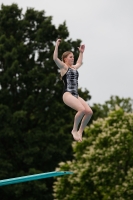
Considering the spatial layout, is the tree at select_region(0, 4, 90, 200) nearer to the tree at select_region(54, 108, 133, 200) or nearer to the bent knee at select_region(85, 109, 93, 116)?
the tree at select_region(54, 108, 133, 200)

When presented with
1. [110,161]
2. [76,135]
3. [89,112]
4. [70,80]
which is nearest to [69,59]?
[70,80]

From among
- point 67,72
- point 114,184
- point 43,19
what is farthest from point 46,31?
point 67,72

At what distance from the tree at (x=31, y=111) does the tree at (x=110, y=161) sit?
9.32 meters

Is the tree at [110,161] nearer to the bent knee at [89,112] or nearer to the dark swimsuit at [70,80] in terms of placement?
the bent knee at [89,112]

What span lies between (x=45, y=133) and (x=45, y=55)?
753cm

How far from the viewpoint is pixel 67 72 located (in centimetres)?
999

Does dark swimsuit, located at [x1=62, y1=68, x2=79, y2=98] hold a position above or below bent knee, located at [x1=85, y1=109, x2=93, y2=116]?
above

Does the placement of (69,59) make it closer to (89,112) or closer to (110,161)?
(89,112)

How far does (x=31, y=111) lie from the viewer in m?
62.6

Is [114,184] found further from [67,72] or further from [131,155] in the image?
[67,72]

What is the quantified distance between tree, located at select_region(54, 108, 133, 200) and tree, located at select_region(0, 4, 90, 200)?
9.32 m

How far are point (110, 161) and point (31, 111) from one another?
1459 cm

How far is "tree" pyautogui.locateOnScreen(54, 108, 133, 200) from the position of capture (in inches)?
1937

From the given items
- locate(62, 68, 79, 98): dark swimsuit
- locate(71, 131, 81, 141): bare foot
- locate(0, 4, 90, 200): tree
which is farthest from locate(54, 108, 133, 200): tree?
locate(62, 68, 79, 98): dark swimsuit
